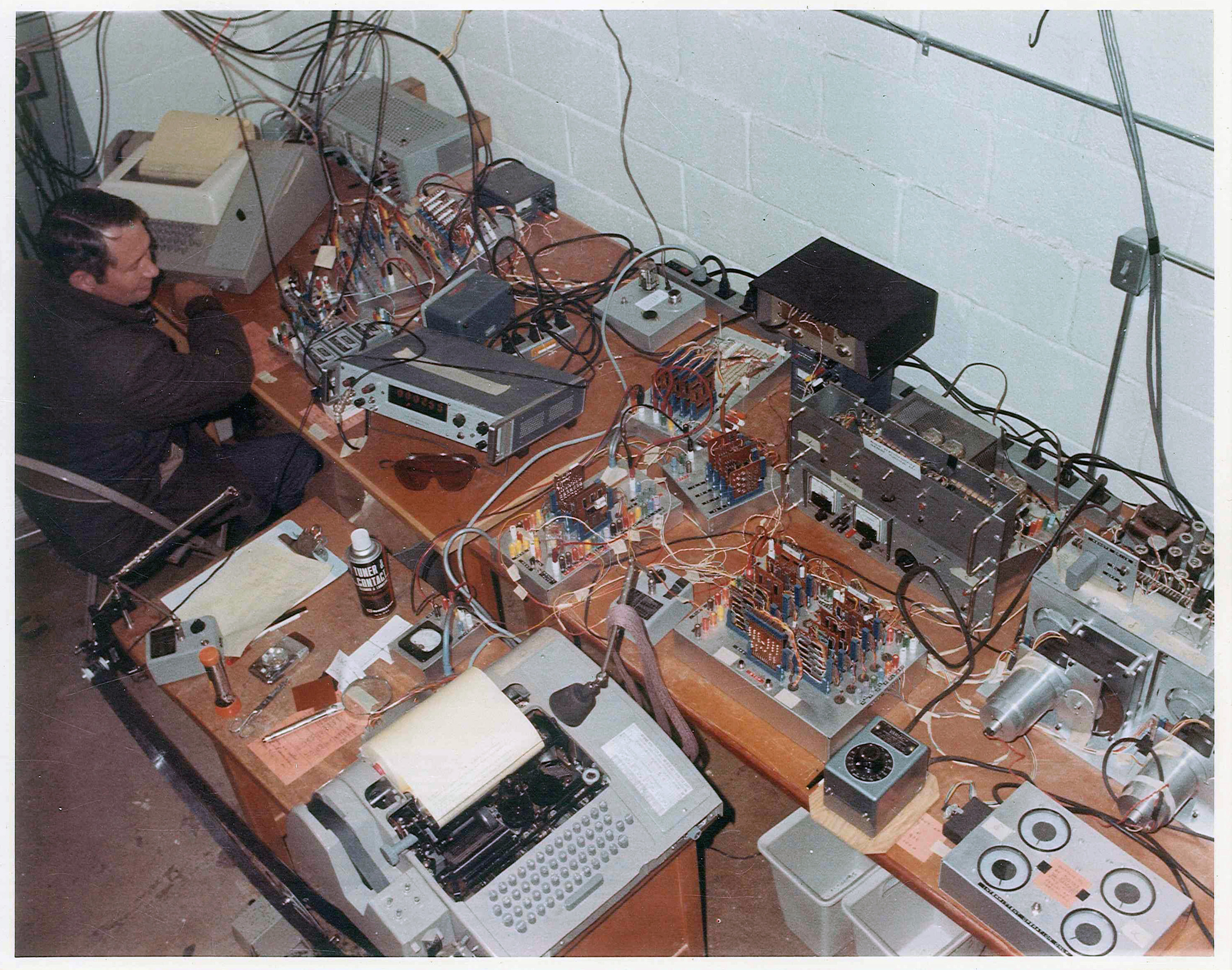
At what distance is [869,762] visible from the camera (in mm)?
1840

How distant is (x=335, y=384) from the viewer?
2.71m

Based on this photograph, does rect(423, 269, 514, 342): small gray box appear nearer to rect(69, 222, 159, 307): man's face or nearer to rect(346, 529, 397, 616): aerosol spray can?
rect(346, 529, 397, 616): aerosol spray can

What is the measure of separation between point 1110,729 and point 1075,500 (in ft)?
1.55

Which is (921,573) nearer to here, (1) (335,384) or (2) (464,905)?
(2) (464,905)

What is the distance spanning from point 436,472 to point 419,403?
189 millimetres

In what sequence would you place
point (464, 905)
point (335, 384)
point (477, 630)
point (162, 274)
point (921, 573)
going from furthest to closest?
point (162, 274) < point (335, 384) < point (477, 630) < point (921, 573) < point (464, 905)

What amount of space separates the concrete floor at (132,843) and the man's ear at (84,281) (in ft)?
2.42

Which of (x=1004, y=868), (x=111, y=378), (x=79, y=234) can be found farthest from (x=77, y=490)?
(x=1004, y=868)

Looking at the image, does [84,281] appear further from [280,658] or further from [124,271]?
[280,658]

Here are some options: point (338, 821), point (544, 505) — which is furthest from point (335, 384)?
point (338, 821)

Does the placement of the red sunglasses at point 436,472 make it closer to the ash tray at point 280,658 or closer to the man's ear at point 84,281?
the ash tray at point 280,658

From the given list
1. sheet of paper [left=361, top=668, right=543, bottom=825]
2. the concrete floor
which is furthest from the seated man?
sheet of paper [left=361, top=668, right=543, bottom=825]

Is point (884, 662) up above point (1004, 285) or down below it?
below

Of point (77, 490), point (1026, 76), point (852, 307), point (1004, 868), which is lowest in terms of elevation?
point (77, 490)
